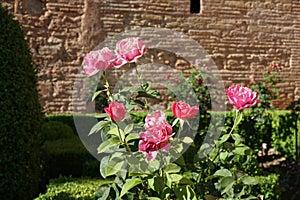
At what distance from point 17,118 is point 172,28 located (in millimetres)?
5614

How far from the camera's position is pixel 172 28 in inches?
324

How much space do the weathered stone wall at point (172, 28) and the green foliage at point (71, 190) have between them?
4438 mm

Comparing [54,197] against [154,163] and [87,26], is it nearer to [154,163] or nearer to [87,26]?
[154,163]

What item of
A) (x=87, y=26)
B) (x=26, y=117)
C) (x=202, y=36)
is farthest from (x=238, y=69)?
(x=26, y=117)

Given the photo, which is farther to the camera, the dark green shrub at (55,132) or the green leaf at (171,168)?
the dark green shrub at (55,132)

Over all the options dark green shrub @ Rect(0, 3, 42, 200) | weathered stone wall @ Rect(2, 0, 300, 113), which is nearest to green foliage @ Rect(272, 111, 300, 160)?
weathered stone wall @ Rect(2, 0, 300, 113)

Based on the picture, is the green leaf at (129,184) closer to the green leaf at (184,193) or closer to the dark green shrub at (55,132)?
the green leaf at (184,193)

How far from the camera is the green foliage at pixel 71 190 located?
2701 millimetres

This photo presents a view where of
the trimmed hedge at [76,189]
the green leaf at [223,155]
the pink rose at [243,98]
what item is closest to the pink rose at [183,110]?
the pink rose at [243,98]

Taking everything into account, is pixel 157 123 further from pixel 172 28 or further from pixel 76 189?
pixel 172 28

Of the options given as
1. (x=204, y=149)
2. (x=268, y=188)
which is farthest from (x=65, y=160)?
(x=204, y=149)

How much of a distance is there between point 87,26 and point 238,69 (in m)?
2.85

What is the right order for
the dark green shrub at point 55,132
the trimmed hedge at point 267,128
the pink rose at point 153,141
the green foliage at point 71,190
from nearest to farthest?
the pink rose at point 153,141 < the green foliage at point 71,190 < the dark green shrub at point 55,132 < the trimmed hedge at point 267,128

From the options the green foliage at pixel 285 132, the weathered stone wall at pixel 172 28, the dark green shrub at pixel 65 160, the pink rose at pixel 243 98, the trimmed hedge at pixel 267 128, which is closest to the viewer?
the pink rose at pixel 243 98
